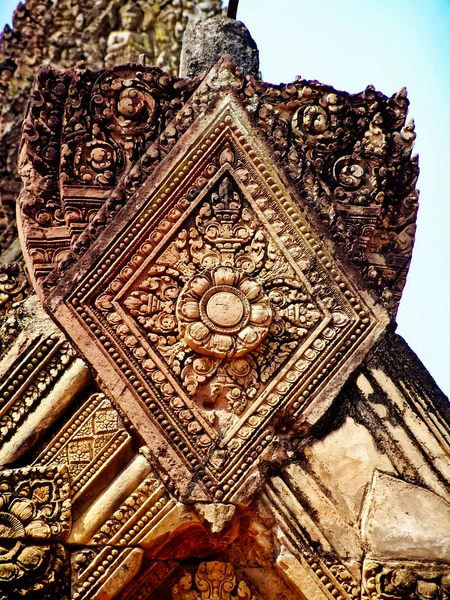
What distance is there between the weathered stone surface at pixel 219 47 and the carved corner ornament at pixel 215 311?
56 cm

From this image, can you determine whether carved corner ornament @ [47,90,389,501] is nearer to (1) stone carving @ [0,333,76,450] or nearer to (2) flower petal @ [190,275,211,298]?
(2) flower petal @ [190,275,211,298]

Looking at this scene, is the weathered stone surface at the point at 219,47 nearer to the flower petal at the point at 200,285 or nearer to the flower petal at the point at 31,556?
the flower petal at the point at 200,285

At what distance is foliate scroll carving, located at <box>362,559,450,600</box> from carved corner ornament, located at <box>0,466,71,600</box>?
1513 millimetres

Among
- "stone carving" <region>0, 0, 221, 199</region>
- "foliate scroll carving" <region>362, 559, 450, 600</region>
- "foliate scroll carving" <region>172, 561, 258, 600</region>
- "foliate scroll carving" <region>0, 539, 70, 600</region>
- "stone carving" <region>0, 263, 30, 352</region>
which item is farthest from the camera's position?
"stone carving" <region>0, 0, 221, 199</region>

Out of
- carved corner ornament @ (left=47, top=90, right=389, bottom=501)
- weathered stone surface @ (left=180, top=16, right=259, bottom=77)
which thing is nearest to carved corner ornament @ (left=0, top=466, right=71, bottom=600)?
carved corner ornament @ (left=47, top=90, right=389, bottom=501)

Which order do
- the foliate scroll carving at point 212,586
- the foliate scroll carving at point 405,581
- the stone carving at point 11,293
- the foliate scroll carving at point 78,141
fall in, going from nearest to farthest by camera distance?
1. the foliate scroll carving at point 405,581
2. the foliate scroll carving at point 212,586
3. the stone carving at point 11,293
4. the foliate scroll carving at point 78,141

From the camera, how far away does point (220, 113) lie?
A: 6.21 metres

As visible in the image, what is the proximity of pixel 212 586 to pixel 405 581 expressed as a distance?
3.20ft

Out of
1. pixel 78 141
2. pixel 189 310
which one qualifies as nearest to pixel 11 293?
pixel 78 141

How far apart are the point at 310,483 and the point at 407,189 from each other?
1744 millimetres

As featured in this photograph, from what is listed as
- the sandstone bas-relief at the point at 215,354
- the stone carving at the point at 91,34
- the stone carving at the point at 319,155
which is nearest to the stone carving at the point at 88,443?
the sandstone bas-relief at the point at 215,354

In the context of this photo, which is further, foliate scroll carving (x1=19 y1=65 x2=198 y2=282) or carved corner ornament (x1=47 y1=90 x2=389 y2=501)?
foliate scroll carving (x1=19 y1=65 x2=198 y2=282)

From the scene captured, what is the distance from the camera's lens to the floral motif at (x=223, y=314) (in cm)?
585

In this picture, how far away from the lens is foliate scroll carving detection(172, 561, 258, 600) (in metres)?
5.77
